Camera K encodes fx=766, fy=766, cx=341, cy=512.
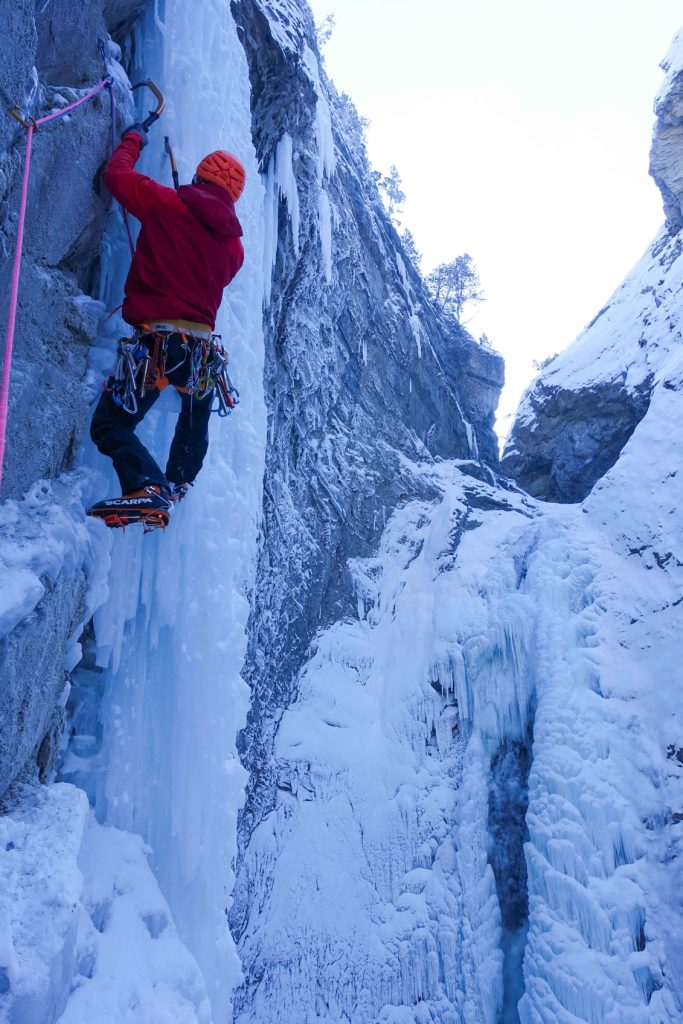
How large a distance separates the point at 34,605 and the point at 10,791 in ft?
2.25

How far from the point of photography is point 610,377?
13.2 metres

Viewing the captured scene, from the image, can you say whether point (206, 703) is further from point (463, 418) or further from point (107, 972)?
point (463, 418)

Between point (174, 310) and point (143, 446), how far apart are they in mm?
611

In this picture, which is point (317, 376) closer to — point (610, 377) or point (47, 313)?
point (47, 313)

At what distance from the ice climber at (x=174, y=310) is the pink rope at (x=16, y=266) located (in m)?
0.33

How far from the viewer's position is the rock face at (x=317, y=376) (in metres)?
6.45

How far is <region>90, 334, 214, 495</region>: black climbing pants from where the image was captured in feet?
9.57

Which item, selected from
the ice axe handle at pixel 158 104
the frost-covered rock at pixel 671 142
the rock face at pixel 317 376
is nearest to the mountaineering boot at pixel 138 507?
the ice axe handle at pixel 158 104

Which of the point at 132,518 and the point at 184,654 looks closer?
the point at 132,518

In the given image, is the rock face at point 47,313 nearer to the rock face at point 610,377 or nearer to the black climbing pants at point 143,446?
the black climbing pants at point 143,446

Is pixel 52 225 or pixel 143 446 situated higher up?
pixel 52 225

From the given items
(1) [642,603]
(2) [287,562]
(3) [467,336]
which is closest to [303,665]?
(2) [287,562]

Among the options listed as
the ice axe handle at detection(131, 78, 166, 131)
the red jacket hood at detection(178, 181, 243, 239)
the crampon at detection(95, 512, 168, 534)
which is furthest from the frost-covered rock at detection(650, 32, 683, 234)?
the crampon at detection(95, 512, 168, 534)

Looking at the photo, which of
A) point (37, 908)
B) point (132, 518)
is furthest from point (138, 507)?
point (37, 908)
